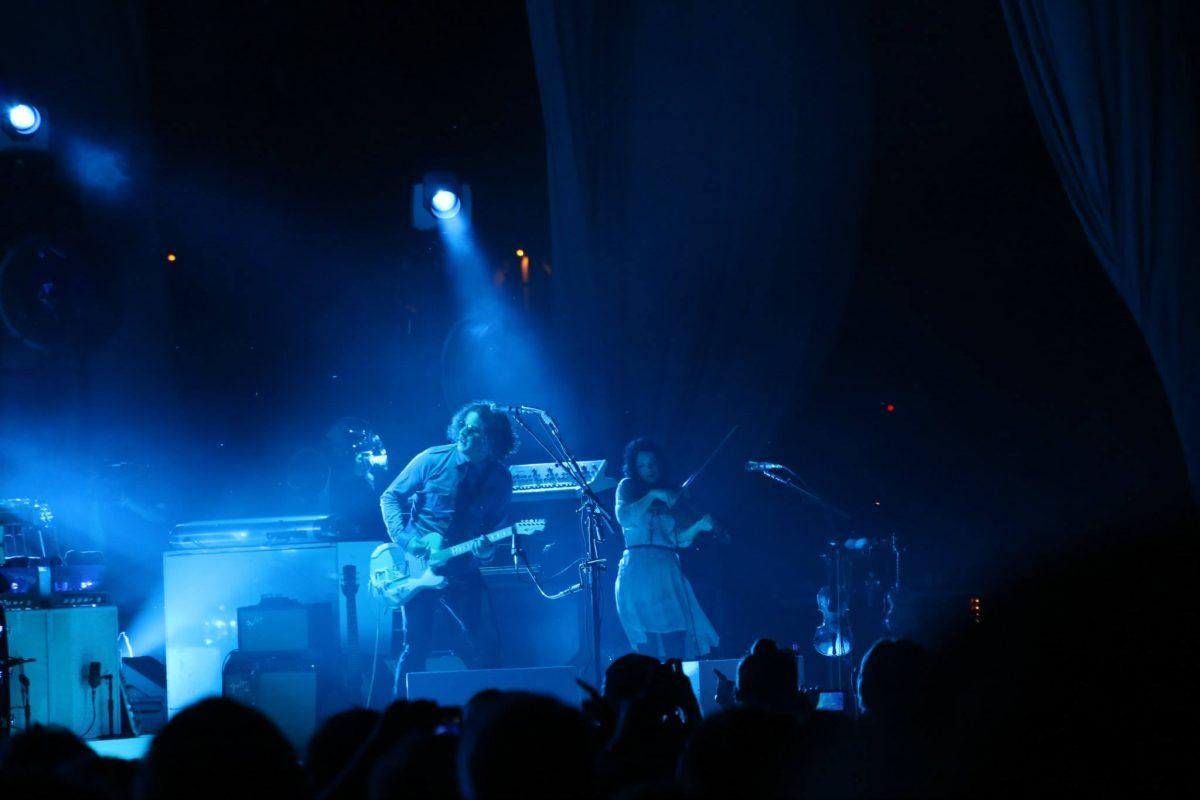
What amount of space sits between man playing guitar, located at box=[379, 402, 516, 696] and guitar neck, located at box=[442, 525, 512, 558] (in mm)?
43

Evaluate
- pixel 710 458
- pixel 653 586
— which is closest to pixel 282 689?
pixel 653 586

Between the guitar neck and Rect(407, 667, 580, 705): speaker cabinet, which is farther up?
the guitar neck

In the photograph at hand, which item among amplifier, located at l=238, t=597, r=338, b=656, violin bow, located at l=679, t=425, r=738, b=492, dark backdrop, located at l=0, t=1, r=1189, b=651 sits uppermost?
dark backdrop, located at l=0, t=1, r=1189, b=651

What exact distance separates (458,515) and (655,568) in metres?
1.21

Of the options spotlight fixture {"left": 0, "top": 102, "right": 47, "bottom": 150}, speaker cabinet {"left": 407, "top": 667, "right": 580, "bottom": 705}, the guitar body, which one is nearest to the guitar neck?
the guitar body

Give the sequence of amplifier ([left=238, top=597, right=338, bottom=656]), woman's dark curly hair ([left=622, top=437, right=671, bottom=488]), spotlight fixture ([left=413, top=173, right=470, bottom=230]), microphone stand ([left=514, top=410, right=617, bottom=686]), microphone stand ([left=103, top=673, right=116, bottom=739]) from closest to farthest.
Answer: microphone stand ([left=514, top=410, right=617, bottom=686]) → microphone stand ([left=103, top=673, right=116, bottom=739]) → amplifier ([left=238, top=597, right=338, bottom=656]) → woman's dark curly hair ([left=622, top=437, right=671, bottom=488]) → spotlight fixture ([left=413, top=173, right=470, bottom=230])

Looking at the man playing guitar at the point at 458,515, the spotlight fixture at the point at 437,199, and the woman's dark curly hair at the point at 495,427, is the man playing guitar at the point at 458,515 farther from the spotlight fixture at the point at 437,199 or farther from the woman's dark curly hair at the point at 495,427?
the spotlight fixture at the point at 437,199

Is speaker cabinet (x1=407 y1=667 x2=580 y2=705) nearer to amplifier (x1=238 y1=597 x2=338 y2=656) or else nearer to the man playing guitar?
the man playing guitar

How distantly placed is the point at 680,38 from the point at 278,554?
4.21 meters

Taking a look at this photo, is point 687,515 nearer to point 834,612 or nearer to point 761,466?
point 761,466

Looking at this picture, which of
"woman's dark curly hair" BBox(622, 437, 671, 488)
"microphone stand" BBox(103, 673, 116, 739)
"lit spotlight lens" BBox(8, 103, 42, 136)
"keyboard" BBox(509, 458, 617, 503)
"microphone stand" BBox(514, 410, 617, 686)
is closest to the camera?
"microphone stand" BBox(514, 410, 617, 686)

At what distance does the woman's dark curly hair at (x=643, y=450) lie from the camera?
7.74m

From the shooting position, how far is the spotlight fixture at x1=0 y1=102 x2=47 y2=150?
8086 mm

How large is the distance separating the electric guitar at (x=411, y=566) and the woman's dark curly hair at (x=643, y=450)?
0.63 meters
